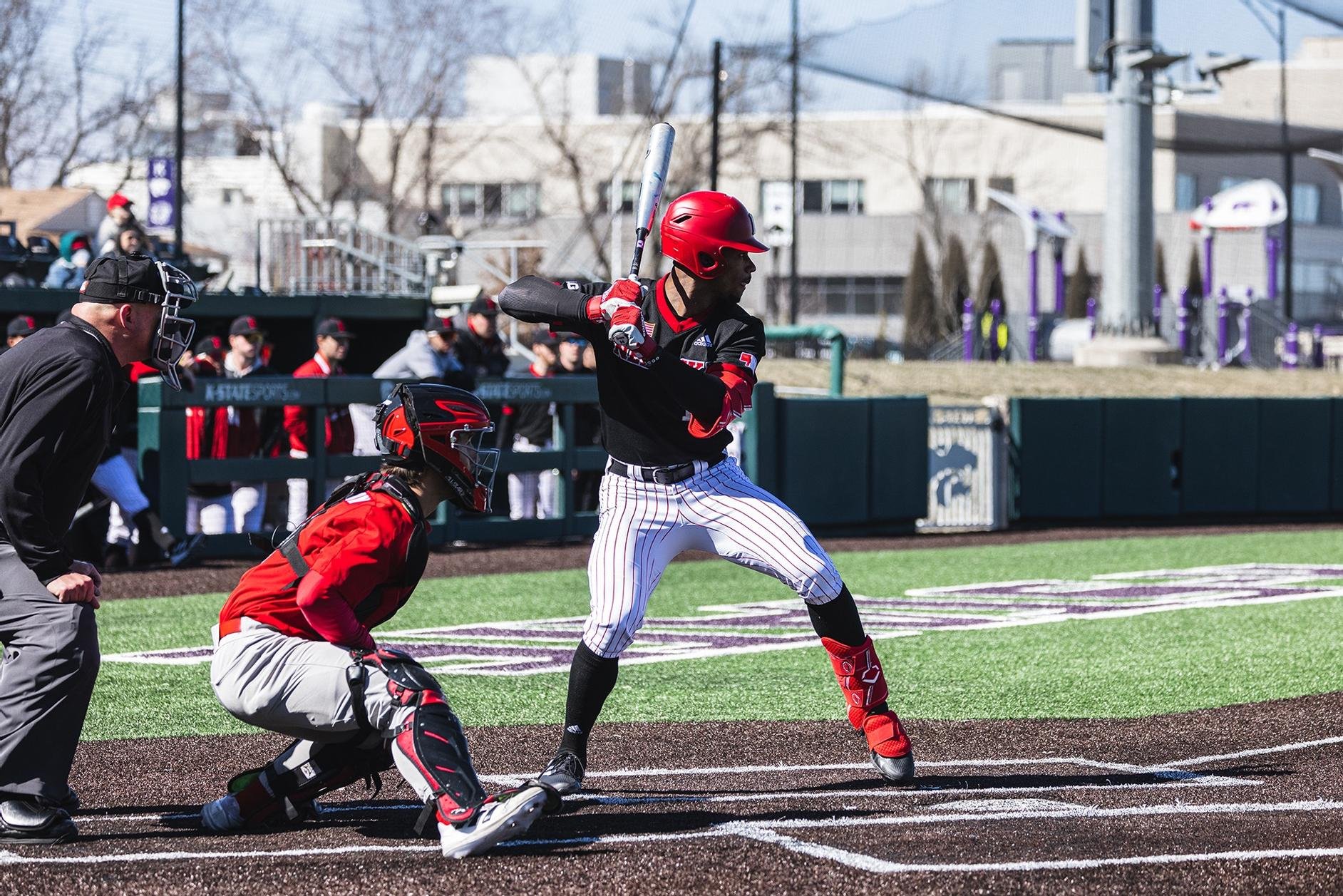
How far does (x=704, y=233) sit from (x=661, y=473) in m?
0.76

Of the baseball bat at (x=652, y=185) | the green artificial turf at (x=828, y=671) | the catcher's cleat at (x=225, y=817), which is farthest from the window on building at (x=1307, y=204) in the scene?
the catcher's cleat at (x=225, y=817)

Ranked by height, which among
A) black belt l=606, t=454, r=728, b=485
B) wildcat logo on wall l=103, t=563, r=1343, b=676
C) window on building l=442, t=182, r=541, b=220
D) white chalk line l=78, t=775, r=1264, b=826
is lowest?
wildcat logo on wall l=103, t=563, r=1343, b=676

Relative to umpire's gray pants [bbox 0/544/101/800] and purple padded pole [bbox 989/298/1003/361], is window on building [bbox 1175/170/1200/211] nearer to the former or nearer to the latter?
purple padded pole [bbox 989/298/1003/361]

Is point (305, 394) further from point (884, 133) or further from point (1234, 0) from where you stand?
point (884, 133)

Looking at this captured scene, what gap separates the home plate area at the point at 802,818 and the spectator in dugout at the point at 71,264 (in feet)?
36.4

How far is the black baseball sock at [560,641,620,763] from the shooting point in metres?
5.32

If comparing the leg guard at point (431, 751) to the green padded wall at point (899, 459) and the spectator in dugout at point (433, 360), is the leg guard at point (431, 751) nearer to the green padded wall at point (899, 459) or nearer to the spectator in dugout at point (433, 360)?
the spectator in dugout at point (433, 360)

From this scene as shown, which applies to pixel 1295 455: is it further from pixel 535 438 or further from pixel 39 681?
pixel 39 681

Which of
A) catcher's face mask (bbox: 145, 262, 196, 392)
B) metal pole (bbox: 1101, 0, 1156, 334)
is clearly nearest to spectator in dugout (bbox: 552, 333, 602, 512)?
catcher's face mask (bbox: 145, 262, 196, 392)

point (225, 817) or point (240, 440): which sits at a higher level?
point (240, 440)

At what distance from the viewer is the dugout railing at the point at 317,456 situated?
1270 cm

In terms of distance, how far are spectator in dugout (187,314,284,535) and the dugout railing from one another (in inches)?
3.6

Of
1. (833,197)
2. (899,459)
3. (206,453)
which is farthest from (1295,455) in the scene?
(833,197)

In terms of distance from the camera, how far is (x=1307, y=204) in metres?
66.6
